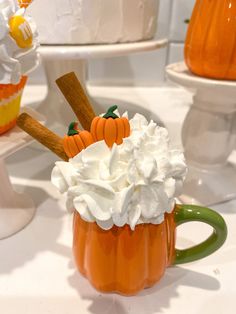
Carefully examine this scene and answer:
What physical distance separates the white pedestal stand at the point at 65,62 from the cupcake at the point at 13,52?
7cm

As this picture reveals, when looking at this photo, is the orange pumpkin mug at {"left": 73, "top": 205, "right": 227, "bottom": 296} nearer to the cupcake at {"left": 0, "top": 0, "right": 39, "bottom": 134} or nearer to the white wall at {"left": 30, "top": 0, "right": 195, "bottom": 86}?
the cupcake at {"left": 0, "top": 0, "right": 39, "bottom": 134}

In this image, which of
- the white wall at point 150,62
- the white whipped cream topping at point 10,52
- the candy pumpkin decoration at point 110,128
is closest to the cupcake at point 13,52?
the white whipped cream topping at point 10,52

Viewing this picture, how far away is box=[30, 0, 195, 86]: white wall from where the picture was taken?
0.76 m

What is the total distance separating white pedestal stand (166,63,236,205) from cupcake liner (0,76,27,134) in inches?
7.2

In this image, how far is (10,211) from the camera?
42 cm

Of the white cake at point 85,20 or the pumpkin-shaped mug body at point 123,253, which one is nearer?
the pumpkin-shaped mug body at point 123,253

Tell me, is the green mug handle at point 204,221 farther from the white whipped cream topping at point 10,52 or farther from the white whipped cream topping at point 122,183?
the white whipped cream topping at point 10,52

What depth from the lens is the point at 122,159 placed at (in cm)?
29

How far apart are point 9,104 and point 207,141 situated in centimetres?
24

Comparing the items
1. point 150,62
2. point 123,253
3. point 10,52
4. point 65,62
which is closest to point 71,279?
point 123,253

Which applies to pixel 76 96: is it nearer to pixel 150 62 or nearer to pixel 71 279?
pixel 71 279

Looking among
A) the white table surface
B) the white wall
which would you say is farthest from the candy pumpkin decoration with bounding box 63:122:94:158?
the white wall

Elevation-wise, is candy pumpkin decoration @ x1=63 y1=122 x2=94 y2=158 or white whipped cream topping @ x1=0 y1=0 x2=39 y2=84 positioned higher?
white whipped cream topping @ x1=0 y1=0 x2=39 y2=84

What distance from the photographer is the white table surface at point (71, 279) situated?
1.07 ft
